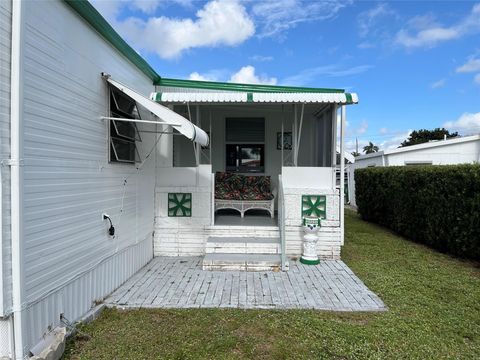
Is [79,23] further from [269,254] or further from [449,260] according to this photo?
[449,260]

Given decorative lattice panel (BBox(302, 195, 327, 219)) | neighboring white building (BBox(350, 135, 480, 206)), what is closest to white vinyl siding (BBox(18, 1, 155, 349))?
decorative lattice panel (BBox(302, 195, 327, 219))

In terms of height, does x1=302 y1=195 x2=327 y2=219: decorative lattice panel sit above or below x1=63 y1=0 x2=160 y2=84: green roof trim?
below

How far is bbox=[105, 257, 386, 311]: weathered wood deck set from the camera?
3846 millimetres

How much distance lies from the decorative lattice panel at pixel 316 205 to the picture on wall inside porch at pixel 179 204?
2099mm

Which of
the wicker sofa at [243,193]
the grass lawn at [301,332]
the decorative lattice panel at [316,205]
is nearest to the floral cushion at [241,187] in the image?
the wicker sofa at [243,193]

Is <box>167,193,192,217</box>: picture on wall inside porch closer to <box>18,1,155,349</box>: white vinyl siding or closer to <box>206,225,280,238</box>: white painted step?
<box>206,225,280,238</box>: white painted step

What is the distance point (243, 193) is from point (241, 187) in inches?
16.0

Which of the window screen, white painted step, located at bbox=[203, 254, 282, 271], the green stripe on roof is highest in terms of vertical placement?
the green stripe on roof

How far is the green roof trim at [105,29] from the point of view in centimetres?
336

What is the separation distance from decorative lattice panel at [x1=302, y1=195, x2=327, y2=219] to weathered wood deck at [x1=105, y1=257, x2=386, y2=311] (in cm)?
93

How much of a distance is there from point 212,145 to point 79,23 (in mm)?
5204

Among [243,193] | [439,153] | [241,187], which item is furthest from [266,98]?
[439,153]

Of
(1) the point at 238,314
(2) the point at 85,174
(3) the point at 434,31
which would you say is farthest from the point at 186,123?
(3) the point at 434,31

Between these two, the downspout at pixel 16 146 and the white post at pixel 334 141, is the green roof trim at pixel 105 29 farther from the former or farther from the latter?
the white post at pixel 334 141
